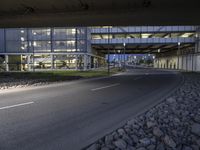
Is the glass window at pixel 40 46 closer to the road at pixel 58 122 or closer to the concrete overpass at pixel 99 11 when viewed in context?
the concrete overpass at pixel 99 11

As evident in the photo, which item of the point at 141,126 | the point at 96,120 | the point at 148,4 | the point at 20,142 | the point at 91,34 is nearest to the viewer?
the point at 20,142

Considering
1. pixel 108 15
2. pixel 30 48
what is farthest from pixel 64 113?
pixel 30 48

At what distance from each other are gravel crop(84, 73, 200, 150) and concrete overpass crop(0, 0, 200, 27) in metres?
9.76

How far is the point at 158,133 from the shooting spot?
506 centimetres

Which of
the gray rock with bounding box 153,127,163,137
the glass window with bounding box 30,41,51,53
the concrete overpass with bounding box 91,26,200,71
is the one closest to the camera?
the gray rock with bounding box 153,127,163,137

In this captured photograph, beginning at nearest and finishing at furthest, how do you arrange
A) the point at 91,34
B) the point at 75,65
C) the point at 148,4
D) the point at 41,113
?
the point at 41,113, the point at 148,4, the point at 75,65, the point at 91,34

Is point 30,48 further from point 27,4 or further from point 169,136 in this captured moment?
point 169,136

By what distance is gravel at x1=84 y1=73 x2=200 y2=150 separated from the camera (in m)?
4.44

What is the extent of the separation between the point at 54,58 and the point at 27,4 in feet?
102

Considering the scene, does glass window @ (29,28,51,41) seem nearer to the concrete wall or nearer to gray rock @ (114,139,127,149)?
the concrete wall

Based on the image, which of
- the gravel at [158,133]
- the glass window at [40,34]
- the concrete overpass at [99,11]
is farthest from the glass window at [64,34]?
the gravel at [158,133]

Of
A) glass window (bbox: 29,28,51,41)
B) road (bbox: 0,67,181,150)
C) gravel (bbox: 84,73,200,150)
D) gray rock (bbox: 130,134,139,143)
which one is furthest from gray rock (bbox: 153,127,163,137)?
glass window (bbox: 29,28,51,41)

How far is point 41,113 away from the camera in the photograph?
714cm

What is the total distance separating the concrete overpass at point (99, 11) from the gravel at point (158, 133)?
9765mm
